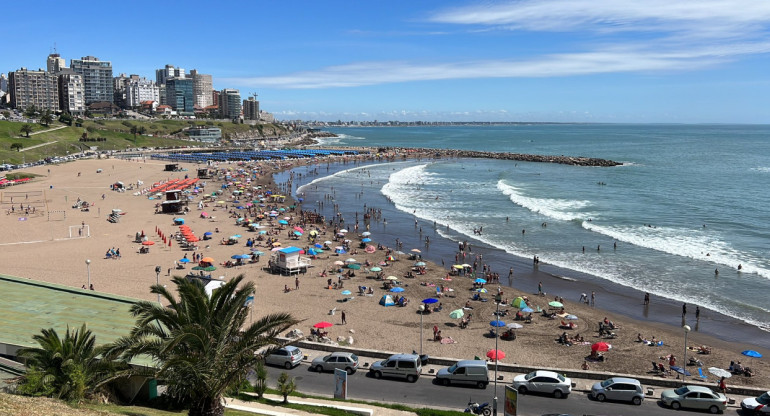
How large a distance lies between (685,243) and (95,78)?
666 ft

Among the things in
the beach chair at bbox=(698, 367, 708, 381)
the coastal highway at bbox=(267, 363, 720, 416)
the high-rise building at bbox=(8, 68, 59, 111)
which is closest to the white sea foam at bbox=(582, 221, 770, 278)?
the beach chair at bbox=(698, 367, 708, 381)

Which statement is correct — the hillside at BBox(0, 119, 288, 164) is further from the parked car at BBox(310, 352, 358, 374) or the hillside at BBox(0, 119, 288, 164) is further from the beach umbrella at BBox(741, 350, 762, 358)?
the beach umbrella at BBox(741, 350, 762, 358)

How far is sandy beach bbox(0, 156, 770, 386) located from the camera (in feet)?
70.8

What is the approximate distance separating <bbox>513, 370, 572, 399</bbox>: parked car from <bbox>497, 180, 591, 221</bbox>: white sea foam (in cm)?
3392

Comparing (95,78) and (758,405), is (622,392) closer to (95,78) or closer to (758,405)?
(758,405)

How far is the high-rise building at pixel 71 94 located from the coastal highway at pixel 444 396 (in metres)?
170

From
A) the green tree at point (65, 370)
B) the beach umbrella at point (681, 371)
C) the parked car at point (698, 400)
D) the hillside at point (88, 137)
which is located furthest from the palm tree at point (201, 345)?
the hillside at point (88, 137)

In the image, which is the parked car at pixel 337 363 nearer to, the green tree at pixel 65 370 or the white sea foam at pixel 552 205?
the green tree at pixel 65 370

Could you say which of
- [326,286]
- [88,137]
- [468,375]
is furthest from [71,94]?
[468,375]

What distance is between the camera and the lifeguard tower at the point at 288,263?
104 ft

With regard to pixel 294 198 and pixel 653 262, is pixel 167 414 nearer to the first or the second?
pixel 653 262

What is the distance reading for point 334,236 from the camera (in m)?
42.0

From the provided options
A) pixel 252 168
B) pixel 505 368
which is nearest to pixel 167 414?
pixel 505 368

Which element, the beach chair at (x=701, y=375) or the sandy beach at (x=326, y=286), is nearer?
the beach chair at (x=701, y=375)
